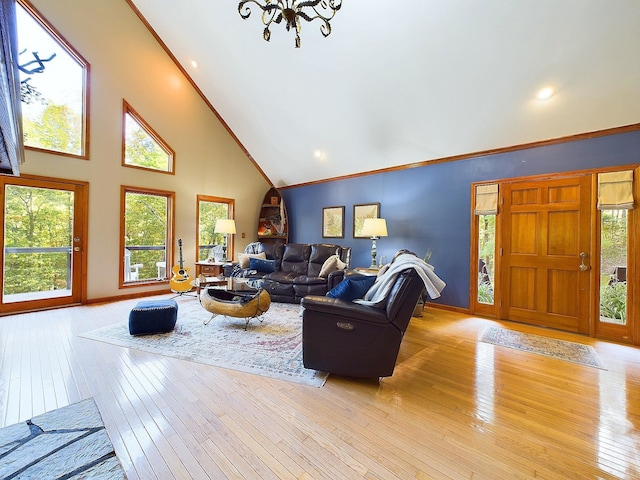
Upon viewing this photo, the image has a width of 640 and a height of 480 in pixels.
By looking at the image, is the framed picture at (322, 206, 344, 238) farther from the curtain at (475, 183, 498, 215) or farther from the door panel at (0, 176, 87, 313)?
the door panel at (0, 176, 87, 313)

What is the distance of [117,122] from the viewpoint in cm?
486

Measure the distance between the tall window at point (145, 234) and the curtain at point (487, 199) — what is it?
5745mm

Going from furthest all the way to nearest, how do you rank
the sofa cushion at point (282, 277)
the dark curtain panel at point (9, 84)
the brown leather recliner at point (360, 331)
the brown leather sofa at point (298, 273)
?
the sofa cushion at point (282, 277) < the brown leather sofa at point (298, 273) < the brown leather recliner at point (360, 331) < the dark curtain panel at point (9, 84)

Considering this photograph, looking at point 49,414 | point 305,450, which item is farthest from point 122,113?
point 305,450

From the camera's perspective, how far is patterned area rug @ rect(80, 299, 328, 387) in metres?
2.47

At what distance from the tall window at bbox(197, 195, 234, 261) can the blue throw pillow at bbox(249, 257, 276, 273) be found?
1083mm

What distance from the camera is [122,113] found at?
493cm

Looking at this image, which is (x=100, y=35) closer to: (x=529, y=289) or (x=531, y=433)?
(x=531, y=433)

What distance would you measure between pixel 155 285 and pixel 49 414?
3.96 meters

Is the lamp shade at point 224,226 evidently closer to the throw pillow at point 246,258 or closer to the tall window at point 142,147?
the throw pillow at point 246,258

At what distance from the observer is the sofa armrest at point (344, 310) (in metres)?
2.19

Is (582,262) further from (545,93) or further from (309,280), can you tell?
(309,280)

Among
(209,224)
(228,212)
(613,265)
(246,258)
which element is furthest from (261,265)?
(613,265)

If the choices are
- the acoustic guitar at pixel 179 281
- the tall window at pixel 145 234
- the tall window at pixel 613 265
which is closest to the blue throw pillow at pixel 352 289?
the tall window at pixel 613 265
